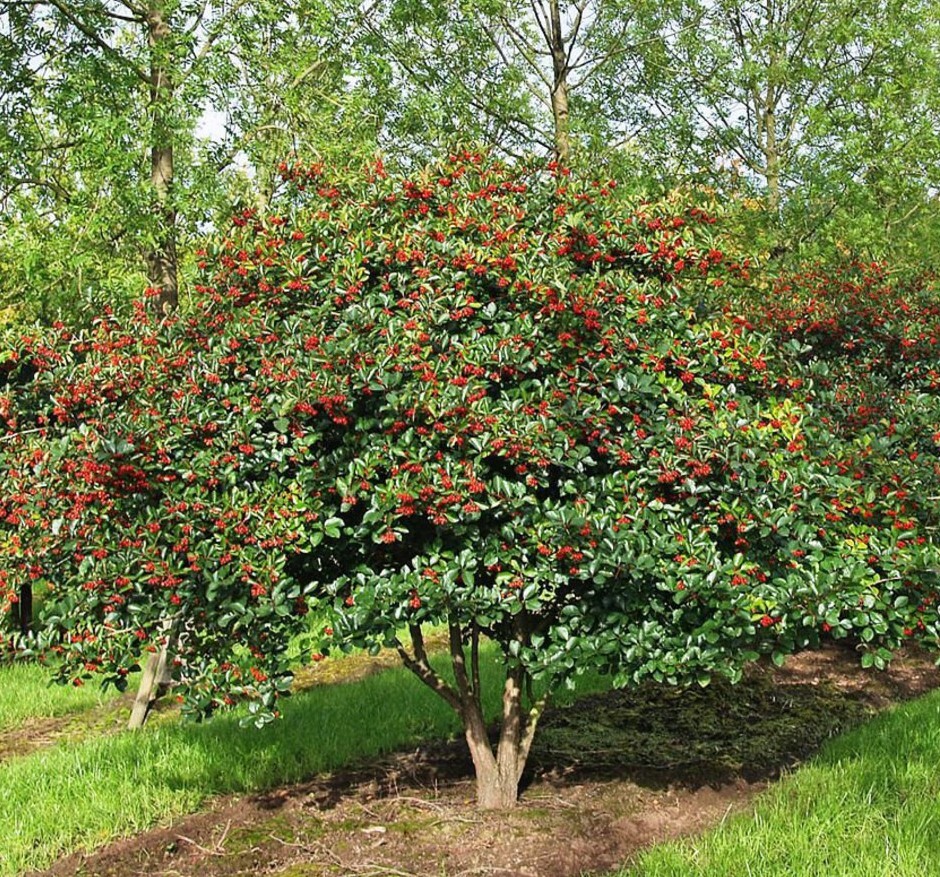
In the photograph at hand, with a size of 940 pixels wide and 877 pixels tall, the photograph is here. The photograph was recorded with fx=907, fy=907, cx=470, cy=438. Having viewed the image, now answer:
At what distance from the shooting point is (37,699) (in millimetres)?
10930

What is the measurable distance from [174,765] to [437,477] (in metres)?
3.81

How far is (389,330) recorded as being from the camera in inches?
194

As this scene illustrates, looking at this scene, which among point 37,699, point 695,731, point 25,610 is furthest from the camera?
point 25,610

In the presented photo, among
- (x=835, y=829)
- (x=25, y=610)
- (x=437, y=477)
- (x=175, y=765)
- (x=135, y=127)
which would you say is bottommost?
(x=835, y=829)

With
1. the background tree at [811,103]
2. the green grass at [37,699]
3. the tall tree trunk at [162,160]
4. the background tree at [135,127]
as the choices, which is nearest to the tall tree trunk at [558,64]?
the background tree at [811,103]

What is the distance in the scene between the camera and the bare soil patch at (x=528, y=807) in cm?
547

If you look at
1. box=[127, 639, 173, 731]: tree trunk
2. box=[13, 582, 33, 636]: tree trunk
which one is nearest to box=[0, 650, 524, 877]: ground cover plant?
box=[127, 639, 173, 731]: tree trunk

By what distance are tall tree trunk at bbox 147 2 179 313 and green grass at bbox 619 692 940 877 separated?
7002mm

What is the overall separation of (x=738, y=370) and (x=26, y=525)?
4334mm

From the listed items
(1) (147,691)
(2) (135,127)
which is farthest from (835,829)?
(2) (135,127)

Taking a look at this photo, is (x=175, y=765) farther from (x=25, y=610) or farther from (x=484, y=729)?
(x=25, y=610)

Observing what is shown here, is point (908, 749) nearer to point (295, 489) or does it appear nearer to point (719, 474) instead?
point (719, 474)

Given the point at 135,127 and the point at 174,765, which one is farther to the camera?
the point at 135,127

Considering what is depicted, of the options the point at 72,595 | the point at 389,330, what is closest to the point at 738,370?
the point at 389,330
